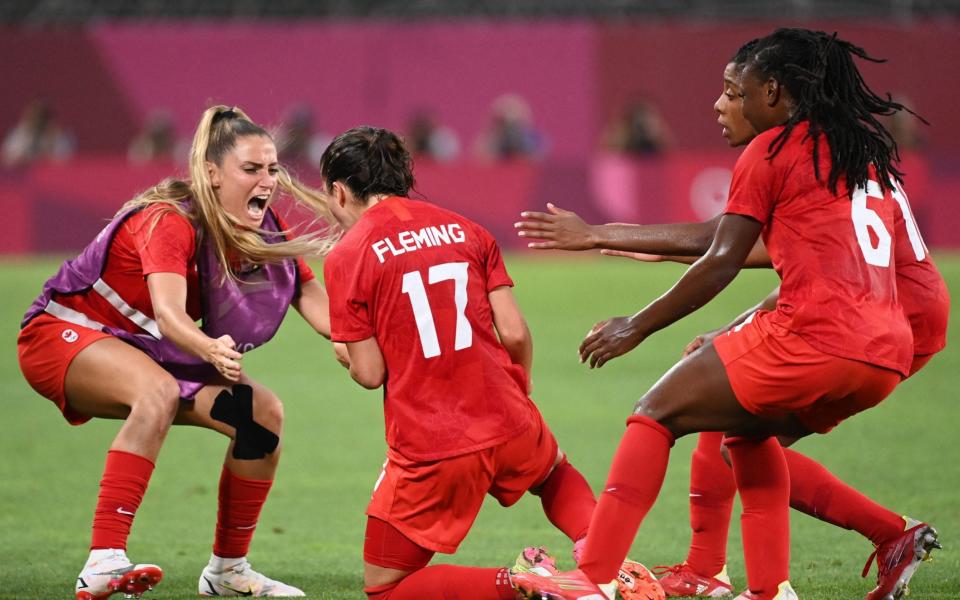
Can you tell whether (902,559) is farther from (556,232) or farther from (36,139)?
(36,139)

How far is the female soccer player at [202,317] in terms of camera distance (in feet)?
16.9

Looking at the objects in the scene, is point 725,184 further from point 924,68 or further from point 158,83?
point 158,83

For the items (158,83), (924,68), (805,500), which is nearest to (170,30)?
(158,83)

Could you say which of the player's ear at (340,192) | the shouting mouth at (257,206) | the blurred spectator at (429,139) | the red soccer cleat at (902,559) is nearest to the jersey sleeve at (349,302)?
the player's ear at (340,192)

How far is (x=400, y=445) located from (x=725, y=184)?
12.0 m

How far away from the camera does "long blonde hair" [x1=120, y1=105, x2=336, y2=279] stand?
5.20 m

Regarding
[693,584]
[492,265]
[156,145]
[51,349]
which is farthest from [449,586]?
[156,145]

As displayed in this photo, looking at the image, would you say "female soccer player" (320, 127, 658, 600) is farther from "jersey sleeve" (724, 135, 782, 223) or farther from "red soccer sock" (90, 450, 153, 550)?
"red soccer sock" (90, 450, 153, 550)

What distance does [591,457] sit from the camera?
834 cm

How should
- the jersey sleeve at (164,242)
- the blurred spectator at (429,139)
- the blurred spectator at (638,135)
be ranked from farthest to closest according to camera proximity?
1. the blurred spectator at (429,139)
2. the blurred spectator at (638,135)
3. the jersey sleeve at (164,242)

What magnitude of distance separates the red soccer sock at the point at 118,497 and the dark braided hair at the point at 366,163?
1.32 meters

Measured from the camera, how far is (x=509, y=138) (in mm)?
17984

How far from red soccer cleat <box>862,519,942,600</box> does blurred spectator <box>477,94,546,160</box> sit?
13.0 metres

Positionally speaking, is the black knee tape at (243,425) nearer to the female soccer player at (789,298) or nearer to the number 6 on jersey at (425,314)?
the number 6 on jersey at (425,314)
